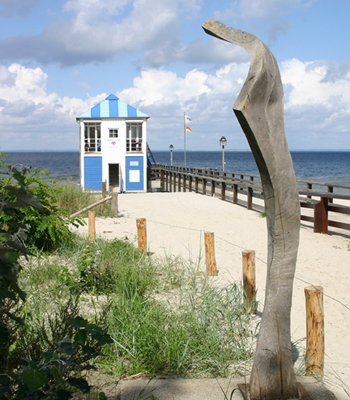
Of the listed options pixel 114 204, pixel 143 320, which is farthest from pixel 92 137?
pixel 143 320

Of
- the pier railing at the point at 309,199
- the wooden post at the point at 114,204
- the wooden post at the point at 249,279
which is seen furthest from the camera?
the wooden post at the point at 114,204

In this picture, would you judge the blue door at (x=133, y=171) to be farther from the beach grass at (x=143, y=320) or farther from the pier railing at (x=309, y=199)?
the beach grass at (x=143, y=320)

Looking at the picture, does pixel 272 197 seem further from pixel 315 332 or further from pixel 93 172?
pixel 93 172

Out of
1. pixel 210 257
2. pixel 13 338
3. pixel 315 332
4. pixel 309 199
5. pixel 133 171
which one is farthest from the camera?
pixel 133 171

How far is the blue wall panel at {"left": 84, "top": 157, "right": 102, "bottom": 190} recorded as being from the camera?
25.6m

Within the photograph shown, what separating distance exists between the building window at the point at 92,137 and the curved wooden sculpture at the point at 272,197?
2277 centimetres

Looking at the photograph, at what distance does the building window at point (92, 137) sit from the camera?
25672mm

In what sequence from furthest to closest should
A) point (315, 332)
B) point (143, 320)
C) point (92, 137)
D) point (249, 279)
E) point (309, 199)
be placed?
point (92, 137) < point (309, 199) < point (249, 279) < point (143, 320) < point (315, 332)

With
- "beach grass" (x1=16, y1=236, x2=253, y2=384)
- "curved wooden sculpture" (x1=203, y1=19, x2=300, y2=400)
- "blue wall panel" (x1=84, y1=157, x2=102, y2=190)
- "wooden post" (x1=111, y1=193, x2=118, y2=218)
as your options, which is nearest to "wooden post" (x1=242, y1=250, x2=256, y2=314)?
"beach grass" (x1=16, y1=236, x2=253, y2=384)

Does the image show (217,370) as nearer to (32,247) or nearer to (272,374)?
(272,374)

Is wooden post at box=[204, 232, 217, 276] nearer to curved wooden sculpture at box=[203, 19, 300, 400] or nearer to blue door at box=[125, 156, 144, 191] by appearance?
curved wooden sculpture at box=[203, 19, 300, 400]

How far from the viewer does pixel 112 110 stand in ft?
84.6

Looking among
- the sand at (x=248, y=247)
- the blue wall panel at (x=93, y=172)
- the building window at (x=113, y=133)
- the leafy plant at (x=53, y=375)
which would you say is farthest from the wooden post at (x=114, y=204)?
the leafy plant at (x=53, y=375)

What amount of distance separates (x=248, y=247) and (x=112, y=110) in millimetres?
17022
